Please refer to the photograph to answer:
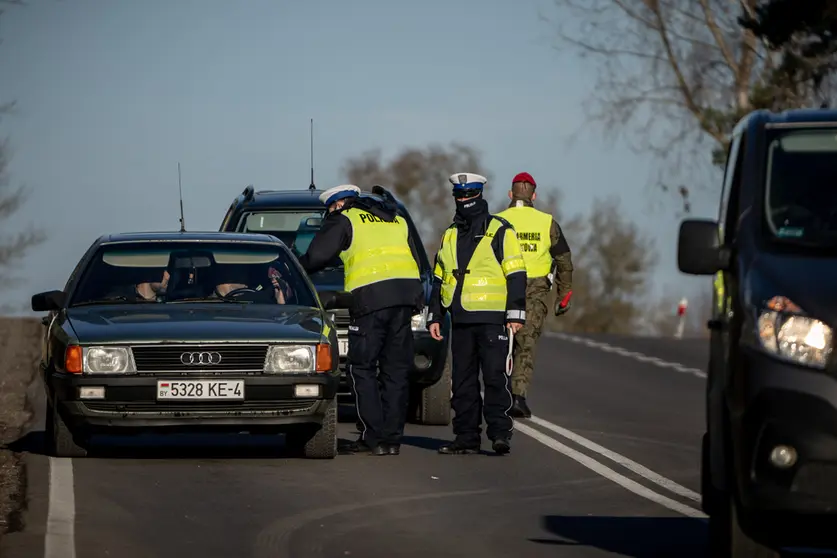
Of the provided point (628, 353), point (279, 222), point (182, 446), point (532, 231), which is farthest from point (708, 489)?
point (628, 353)

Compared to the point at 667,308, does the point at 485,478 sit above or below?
above

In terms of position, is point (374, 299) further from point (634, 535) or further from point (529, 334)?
point (634, 535)

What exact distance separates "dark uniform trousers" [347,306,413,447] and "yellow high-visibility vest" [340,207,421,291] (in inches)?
9.9

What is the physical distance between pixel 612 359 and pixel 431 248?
252ft

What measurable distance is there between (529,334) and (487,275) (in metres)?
3.58

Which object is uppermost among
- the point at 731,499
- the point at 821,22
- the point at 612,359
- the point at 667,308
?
the point at 821,22

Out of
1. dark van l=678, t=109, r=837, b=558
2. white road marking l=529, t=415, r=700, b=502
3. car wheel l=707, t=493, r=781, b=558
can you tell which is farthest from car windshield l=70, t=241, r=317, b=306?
car wheel l=707, t=493, r=781, b=558

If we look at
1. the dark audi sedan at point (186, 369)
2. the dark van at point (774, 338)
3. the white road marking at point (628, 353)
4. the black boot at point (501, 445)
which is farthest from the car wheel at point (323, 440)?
the white road marking at point (628, 353)

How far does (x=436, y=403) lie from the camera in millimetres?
15734

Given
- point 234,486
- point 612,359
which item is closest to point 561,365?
point 612,359

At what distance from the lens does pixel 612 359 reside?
88.3 feet

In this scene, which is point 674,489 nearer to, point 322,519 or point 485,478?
point 485,478

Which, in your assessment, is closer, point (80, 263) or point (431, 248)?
point (80, 263)

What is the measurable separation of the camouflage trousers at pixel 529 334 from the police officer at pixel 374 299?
3121 mm
